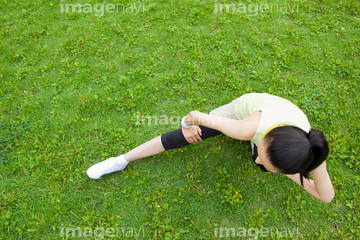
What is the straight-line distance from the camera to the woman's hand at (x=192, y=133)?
3.03 m

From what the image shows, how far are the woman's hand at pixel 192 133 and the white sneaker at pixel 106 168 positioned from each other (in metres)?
1.01

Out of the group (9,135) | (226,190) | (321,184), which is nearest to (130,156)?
(226,190)

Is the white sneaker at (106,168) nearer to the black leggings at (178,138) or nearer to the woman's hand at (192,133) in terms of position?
the black leggings at (178,138)

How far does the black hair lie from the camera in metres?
1.98

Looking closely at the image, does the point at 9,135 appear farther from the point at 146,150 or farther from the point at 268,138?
the point at 268,138

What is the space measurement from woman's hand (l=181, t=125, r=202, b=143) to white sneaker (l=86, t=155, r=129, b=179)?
1.01 m

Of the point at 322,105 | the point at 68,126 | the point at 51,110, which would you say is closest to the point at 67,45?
the point at 51,110

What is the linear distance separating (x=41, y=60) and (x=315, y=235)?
560 centimetres

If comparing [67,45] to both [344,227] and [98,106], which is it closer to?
[98,106]

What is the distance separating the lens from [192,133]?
305 centimetres

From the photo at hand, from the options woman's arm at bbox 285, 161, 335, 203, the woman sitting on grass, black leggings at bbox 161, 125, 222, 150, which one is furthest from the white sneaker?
woman's arm at bbox 285, 161, 335, 203

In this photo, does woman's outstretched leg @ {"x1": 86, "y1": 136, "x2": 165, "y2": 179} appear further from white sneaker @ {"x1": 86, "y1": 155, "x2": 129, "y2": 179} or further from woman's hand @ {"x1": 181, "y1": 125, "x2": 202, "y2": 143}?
woman's hand @ {"x1": 181, "y1": 125, "x2": 202, "y2": 143}

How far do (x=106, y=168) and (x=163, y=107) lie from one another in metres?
1.42

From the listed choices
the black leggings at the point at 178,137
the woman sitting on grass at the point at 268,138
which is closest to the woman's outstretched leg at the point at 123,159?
the woman sitting on grass at the point at 268,138
